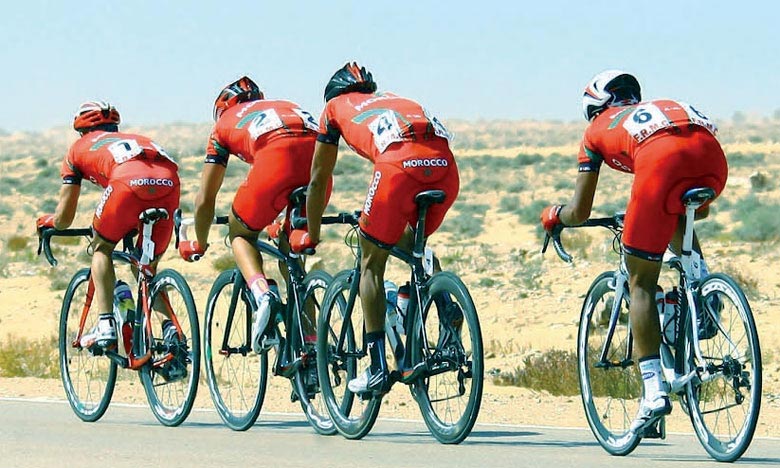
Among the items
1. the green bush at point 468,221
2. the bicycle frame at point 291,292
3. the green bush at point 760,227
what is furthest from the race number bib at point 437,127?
the green bush at point 468,221

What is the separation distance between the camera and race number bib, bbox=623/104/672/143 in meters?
8.69

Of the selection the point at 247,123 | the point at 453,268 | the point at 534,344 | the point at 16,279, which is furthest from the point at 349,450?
the point at 16,279

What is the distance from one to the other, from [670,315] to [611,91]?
1281 millimetres

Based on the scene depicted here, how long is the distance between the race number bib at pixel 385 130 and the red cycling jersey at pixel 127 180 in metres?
2.40

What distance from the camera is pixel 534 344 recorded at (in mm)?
19203

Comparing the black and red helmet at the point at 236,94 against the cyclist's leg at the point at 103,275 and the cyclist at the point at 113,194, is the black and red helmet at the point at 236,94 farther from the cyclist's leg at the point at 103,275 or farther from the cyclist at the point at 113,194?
the cyclist's leg at the point at 103,275

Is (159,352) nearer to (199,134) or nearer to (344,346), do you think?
(344,346)

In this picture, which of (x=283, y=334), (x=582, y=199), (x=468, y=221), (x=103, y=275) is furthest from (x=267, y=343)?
(x=468, y=221)

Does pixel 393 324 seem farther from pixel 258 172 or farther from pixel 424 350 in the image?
pixel 258 172

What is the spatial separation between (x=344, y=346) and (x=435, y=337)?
931 millimetres

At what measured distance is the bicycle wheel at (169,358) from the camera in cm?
1098

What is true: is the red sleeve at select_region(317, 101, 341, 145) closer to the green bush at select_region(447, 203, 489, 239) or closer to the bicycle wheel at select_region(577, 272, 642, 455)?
the bicycle wheel at select_region(577, 272, 642, 455)

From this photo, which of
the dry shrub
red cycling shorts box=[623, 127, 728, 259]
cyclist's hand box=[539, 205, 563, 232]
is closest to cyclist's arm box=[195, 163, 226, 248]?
cyclist's hand box=[539, 205, 563, 232]

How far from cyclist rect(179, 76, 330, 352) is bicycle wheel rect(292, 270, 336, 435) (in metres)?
0.10
